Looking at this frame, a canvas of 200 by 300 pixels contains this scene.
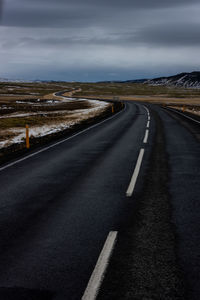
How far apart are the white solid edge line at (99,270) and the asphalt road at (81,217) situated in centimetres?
8

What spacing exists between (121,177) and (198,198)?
2.55m

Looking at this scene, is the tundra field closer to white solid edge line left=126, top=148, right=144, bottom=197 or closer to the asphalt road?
the asphalt road

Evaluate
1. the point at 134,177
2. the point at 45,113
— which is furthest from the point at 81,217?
the point at 45,113

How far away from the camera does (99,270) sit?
421 cm

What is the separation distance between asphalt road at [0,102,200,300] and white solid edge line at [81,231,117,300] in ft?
0.26

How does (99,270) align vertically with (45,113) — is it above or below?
below

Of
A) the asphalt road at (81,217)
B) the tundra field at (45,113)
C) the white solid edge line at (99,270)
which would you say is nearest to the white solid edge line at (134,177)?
the asphalt road at (81,217)

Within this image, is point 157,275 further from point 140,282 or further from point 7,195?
point 7,195

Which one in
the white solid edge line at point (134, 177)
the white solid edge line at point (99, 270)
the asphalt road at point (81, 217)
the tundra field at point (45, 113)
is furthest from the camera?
the tundra field at point (45, 113)

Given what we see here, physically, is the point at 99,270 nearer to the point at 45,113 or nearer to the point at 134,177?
the point at 134,177

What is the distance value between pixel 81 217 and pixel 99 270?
203 centimetres

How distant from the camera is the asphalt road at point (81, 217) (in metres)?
4.03

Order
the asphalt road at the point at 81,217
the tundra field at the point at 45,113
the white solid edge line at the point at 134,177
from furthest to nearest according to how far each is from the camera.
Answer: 1. the tundra field at the point at 45,113
2. the white solid edge line at the point at 134,177
3. the asphalt road at the point at 81,217

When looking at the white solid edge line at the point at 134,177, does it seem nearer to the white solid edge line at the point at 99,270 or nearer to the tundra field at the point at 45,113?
the white solid edge line at the point at 99,270
